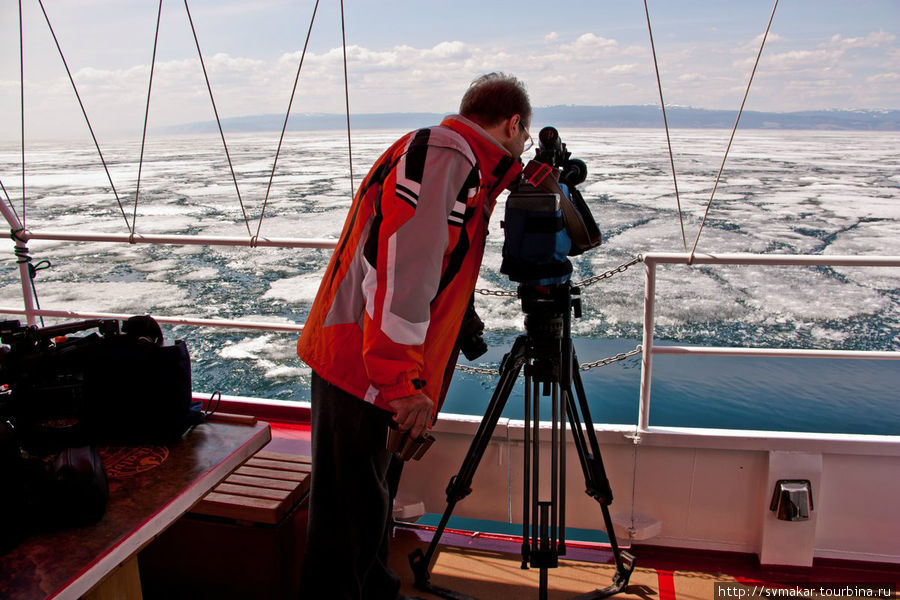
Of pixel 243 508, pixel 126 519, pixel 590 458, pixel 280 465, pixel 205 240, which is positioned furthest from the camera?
pixel 205 240

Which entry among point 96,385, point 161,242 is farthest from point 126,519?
point 161,242

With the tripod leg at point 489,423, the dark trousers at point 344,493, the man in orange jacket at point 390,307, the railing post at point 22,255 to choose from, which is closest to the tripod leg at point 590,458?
the tripod leg at point 489,423

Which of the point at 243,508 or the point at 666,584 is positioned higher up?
the point at 243,508

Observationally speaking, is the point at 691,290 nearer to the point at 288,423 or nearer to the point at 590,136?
the point at 288,423

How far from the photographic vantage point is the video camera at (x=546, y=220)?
1.18m

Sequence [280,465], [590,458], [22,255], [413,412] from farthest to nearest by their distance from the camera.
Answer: [22,255], [280,465], [590,458], [413,412]

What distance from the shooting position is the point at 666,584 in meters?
1.60

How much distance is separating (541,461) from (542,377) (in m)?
0.60

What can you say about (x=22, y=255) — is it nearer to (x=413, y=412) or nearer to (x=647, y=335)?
(x=413, y=412)

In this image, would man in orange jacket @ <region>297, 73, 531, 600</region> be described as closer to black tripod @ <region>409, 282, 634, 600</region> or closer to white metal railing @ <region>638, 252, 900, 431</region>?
black tripod @ <region>409, 282, 634, 600</region>

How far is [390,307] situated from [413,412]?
0.18m

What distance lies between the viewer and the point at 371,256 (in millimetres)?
957

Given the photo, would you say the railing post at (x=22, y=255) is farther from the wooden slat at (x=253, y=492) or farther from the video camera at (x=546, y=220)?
the video camera at (x=546, y=220)

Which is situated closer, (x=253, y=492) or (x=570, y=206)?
(x=570, y=206)
